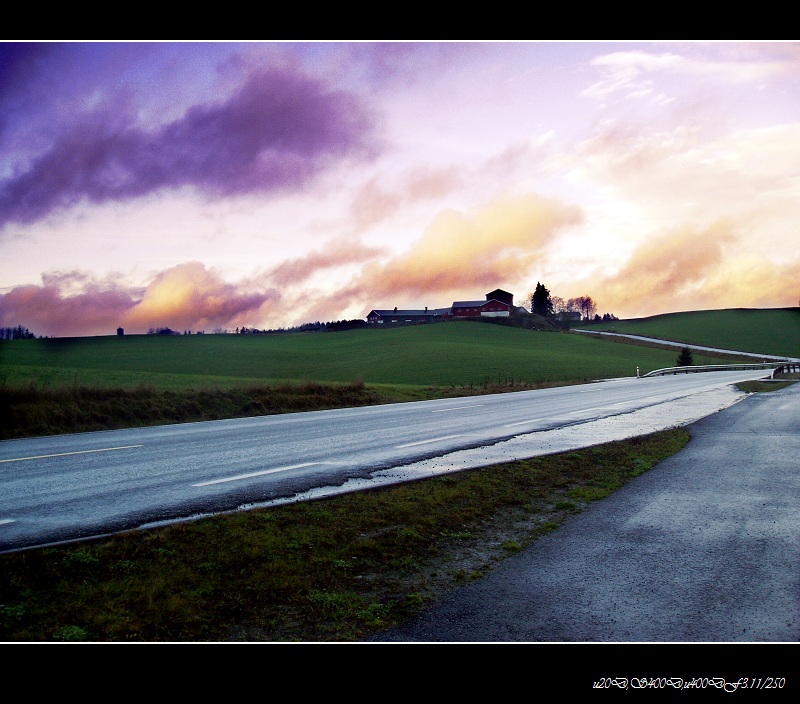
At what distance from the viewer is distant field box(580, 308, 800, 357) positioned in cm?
10644

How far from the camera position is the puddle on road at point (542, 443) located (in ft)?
31.5

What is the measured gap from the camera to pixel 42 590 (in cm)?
509

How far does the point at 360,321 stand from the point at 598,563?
425 ft

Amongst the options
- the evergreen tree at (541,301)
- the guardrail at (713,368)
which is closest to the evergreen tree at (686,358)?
the guardrail at (713,368)

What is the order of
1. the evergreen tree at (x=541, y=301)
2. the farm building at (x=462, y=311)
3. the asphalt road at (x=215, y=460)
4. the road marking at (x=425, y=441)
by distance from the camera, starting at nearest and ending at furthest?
the asphalt road at (x=215, y=460), the road marking at (x=425, y=441), the farm building at (x=462, y=311), the evergreen tree at (x=541, y=301)

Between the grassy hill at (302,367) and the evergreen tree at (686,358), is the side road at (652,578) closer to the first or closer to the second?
the grassy hill at (302,367)

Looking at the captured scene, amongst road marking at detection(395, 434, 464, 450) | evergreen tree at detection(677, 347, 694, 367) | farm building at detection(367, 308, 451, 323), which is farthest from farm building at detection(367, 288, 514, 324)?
road marking at detection(395, 434, 464, 450)

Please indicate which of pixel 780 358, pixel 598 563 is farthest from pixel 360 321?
pixel 598 563

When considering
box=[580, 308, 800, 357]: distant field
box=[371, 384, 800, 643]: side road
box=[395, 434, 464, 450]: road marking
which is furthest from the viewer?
box=[580, 308, 800, 357]: distant field

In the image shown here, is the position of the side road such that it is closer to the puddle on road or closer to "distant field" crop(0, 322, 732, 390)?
the puddle on road

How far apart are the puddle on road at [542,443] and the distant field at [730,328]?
90450 millimetres

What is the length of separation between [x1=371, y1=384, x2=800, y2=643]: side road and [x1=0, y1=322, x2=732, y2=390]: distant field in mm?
30829

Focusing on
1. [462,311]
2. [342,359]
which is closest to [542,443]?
[342,359]

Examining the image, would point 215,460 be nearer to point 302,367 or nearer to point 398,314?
point 302,367
